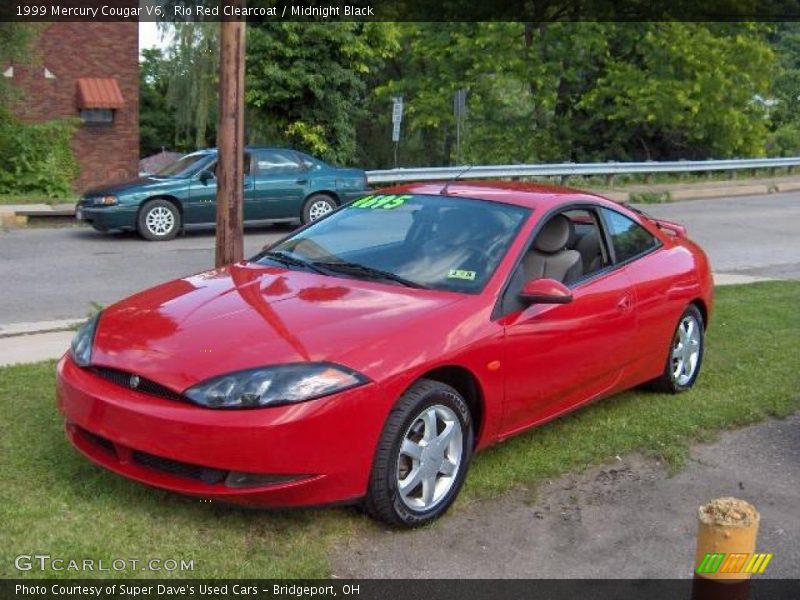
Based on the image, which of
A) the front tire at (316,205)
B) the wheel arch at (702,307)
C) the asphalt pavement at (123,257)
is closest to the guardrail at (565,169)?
the front tire at (316,205)

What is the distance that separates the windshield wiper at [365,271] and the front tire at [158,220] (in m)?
10.2

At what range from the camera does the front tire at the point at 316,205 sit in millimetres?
16031

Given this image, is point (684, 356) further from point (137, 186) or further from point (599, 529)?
point (137, 186)

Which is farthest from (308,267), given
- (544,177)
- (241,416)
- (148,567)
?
(544,177)

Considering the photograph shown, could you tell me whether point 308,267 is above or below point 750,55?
below

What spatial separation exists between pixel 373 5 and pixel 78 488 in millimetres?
24167

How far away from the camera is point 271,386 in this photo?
370 cm

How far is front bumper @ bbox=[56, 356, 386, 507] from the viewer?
363cm

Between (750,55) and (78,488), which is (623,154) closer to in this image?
(750,55)

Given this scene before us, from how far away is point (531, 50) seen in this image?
3034cm

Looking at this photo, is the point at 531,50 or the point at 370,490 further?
the point at 531,50

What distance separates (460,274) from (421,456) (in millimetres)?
1049

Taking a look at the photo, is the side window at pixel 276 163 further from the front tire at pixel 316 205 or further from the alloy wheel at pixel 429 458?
the alloy wheel at pixel 429 458

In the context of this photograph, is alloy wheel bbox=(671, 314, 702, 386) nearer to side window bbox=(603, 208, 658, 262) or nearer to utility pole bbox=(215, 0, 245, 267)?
side window bbox=(603, 208, 658, 262)
